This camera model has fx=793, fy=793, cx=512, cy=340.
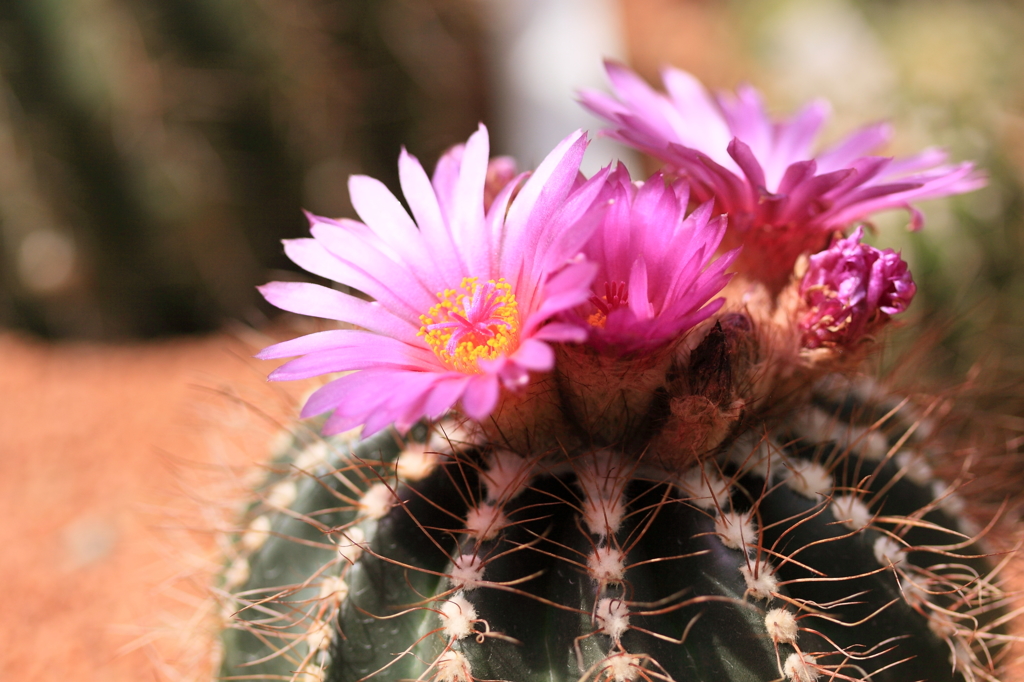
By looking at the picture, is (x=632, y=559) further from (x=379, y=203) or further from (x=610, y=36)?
(x=610, y=36)

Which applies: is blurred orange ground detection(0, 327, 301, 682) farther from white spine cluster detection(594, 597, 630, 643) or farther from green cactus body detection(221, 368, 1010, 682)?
white spine cluster detection(594, 597, 630, 643)

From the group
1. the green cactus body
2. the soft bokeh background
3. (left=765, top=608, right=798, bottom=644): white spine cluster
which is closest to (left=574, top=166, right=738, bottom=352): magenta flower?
the green cactus body

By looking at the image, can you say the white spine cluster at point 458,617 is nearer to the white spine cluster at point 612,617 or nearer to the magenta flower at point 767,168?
the white spine cluster at point 612,617

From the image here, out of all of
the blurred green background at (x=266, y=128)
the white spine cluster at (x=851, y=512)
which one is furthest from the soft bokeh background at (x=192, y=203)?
the white spine cluster at (x=851, y=512)

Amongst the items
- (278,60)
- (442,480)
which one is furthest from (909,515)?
(278,60)

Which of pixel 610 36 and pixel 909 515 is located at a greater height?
pixel 610 36

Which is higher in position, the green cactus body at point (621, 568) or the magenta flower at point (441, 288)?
the magenta flower at point (441, 288)

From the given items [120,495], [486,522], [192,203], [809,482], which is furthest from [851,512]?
[192,203]

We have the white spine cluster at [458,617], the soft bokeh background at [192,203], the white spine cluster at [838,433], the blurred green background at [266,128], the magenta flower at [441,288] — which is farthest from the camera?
the blurred green background at [266,128]
